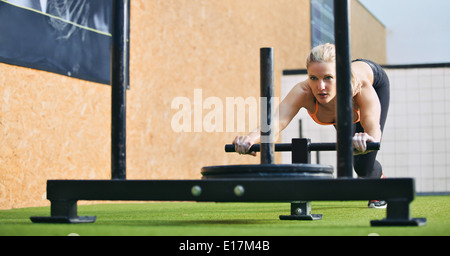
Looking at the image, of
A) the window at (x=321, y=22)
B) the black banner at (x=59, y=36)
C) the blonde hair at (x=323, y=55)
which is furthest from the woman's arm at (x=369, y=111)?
the window at (x=321, y=22)

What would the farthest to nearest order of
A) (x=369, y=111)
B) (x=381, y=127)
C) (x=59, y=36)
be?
(x=59, y=36), (x=381, y=127), (x=369, y=111)

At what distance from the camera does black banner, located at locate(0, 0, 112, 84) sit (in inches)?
145

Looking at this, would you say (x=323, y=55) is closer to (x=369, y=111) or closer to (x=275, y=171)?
(x=369, y=111)

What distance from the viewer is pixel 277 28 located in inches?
296

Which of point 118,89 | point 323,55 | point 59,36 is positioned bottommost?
point 118,89

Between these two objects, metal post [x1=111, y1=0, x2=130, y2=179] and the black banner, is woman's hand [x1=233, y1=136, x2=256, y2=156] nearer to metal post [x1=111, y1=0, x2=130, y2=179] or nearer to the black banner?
metal post [x1=111, y1=0, x2=130, y2=179]

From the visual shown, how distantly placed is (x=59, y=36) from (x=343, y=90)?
294 cm

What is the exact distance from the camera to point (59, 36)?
4.09 metres

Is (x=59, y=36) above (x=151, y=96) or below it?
above

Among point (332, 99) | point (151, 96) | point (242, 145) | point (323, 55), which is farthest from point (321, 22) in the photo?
point (242, 145)

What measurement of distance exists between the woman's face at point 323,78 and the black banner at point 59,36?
221cm
